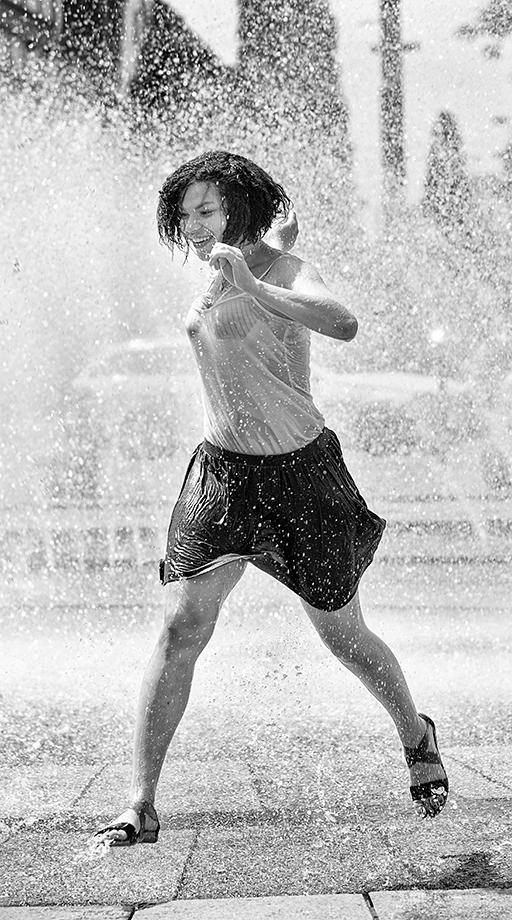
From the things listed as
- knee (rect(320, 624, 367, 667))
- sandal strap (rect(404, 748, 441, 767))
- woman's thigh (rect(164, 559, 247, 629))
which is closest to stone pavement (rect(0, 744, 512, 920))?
sandal strap (rect(404, 748, 441, 767))

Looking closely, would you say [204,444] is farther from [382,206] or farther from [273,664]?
[382,206]

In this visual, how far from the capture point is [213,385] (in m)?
2.97

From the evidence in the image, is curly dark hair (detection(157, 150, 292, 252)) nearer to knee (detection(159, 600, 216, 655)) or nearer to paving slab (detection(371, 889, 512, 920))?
knee (detection(159, 600, 216, 655))

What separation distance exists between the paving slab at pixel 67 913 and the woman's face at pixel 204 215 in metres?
1.45

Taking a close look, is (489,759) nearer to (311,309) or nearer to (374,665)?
(374,665)

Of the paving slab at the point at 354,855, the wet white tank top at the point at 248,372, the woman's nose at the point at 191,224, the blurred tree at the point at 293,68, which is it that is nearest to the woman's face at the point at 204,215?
the woman's nose at the point at 191,224

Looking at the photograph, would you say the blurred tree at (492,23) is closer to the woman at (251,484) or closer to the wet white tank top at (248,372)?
the woman at (251,484)

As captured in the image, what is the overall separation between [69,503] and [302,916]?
5.30 m

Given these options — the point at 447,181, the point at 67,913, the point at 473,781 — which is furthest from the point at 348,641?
the point at 447,181

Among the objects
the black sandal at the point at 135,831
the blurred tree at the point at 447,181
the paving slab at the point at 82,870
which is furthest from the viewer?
the blurred tree at the point at 447,181

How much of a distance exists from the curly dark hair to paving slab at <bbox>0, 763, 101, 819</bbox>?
4.79 feet

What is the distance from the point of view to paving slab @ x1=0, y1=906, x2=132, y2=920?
2.48 m

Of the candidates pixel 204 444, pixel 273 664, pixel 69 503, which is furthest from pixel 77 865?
pixel 69 503

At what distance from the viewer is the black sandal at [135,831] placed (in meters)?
2.74
